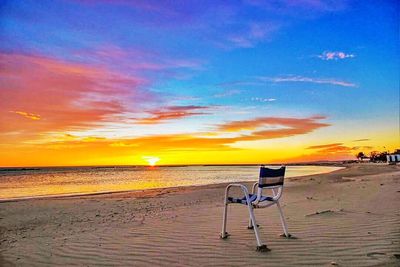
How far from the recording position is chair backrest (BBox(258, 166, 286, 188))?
5.37 metres

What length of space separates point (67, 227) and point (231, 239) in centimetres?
430

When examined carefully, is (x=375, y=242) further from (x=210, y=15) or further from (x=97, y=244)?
(x=210, y=15)

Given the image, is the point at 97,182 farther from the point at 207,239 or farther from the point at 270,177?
the point at 270,177

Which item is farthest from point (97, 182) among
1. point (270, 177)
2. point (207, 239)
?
point (270, 177)

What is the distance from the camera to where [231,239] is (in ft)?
18.8

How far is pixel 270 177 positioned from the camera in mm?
5512

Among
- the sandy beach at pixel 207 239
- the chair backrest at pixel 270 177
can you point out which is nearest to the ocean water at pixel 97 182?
the sandy beach at pixel 207 239

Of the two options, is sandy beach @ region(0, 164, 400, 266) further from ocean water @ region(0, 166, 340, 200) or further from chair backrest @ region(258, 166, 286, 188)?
ocean water @ region(0, 166, 340, 200)

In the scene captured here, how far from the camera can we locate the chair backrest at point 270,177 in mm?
5367

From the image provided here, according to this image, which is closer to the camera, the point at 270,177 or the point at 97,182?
the point at 270,177

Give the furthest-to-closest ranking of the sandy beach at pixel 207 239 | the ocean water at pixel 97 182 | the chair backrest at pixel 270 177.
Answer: the ocean water at pixel 97 182 < the chair backrest at pixel 270 177 < the sandy beach at pixel 207 239

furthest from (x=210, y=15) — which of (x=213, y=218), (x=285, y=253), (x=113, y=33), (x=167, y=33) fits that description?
(x=285, y=253)

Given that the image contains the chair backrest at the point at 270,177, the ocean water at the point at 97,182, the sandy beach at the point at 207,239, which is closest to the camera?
the sandy beach at the point at 207,239

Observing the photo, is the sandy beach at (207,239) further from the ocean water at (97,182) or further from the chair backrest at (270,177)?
the ocean water at (97,182)
